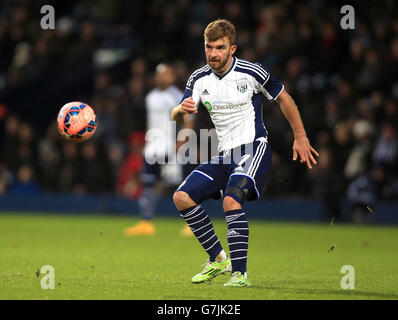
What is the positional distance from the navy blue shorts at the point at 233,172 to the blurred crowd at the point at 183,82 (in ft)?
17.8

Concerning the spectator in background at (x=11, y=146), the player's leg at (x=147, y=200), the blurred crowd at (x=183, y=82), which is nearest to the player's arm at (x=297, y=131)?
the blurred crowd at (x=183, y=82)

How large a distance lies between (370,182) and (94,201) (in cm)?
613

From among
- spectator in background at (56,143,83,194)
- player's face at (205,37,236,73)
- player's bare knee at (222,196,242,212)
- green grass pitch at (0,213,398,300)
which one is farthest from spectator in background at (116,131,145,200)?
player's bare knee at (222,196,242,212)

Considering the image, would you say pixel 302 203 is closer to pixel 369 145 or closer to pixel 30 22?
pixel 369 145

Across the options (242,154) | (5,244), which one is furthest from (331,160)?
(242,154)

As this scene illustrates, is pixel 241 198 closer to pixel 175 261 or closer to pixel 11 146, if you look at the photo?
pixel 175 261

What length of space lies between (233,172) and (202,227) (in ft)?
2.07

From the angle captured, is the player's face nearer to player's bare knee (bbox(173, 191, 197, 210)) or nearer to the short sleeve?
the short sleeve

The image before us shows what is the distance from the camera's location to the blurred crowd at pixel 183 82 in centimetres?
1566

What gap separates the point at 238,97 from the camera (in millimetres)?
7512

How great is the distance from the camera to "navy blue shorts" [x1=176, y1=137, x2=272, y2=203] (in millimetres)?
7348

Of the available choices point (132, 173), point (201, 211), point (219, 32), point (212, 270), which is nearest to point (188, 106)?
point (219, 32)

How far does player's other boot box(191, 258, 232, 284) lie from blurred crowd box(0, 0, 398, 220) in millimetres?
5394

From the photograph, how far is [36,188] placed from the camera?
18.8 m
